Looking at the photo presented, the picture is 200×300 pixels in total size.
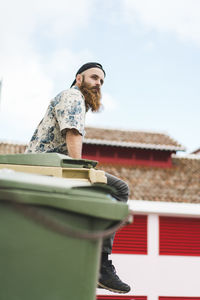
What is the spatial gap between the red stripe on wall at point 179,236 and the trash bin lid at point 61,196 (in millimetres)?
8817

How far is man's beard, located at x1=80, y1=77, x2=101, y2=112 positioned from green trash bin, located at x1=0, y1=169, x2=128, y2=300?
52.0 inches

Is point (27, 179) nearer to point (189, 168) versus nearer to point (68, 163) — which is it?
point (68, 163)

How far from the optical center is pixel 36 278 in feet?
4.97

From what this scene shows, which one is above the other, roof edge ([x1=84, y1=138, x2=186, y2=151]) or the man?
roof edge ([x1=84, y1=138, x2=186, y2=151])

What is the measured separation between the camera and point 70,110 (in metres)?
2.51

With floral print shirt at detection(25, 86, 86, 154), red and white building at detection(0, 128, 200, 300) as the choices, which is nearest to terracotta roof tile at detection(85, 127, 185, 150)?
red and white building at detection(0, 128, 200, 300)

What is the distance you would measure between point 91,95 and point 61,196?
1408 mm

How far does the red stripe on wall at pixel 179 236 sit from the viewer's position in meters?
10.1

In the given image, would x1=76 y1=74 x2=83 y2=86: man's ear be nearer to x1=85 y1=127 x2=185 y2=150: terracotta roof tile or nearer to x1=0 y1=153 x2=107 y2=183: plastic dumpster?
x1=0 y1=153 x2=107 y2=183: plastic dumpster

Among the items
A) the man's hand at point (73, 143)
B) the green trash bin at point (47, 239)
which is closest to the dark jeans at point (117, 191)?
the man's hand at point (73, 143)

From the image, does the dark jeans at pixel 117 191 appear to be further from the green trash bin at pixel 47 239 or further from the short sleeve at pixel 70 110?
the green trash bin at pixel 47 239

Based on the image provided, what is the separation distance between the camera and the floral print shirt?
250 cm

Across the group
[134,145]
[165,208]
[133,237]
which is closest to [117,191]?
[165,208]

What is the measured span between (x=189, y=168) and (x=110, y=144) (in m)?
3.02
